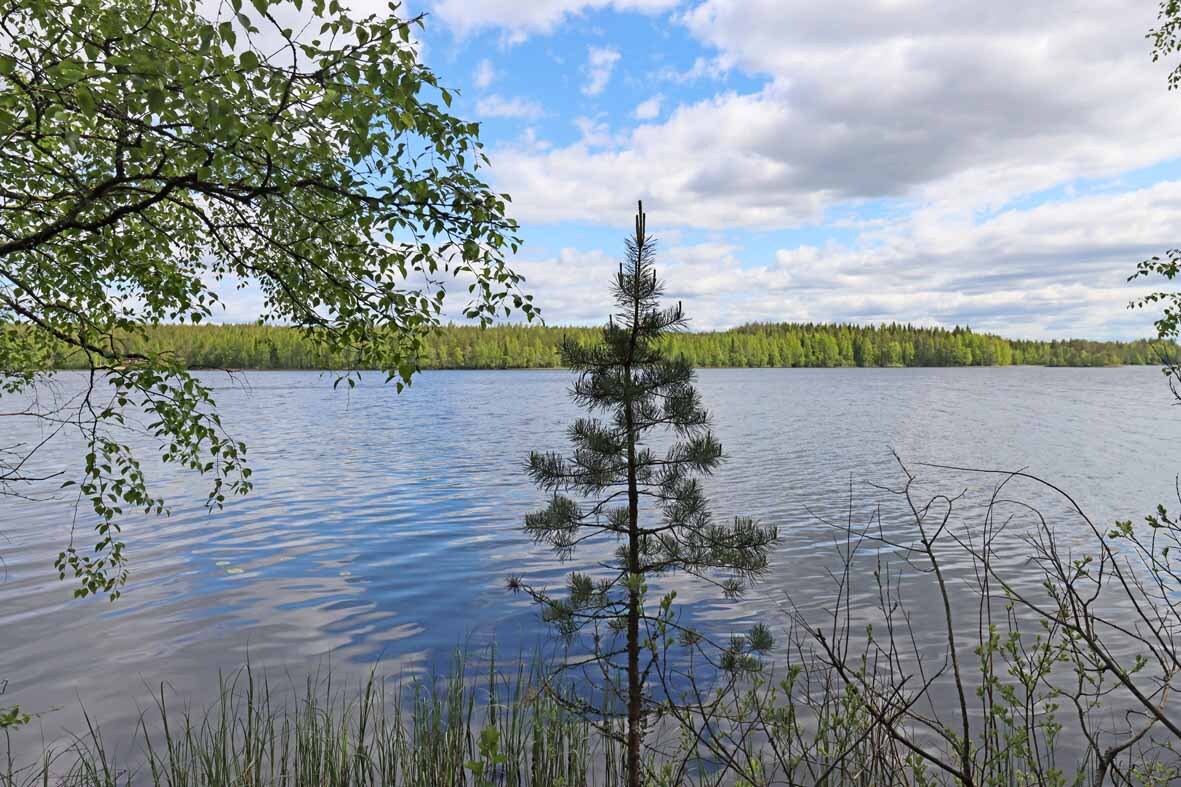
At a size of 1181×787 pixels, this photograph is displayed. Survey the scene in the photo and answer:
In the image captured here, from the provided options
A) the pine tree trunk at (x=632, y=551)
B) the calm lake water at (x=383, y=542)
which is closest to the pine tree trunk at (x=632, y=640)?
the pine tree trunk at (x=632, y=551)

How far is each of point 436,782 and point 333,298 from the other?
4.20m

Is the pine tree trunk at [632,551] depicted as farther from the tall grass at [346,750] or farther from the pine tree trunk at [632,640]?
the tall grass at [346,750]

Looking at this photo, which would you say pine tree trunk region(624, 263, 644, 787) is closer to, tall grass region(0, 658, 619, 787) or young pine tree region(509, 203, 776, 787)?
young pine tree region(509, 203, 776, 787)

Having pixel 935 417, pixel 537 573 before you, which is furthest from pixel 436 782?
pixel 935 417

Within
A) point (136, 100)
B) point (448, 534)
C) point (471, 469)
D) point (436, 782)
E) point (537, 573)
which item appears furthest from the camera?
point (471, 469)

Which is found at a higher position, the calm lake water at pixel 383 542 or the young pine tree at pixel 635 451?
the young pine tree at pixel 635 451

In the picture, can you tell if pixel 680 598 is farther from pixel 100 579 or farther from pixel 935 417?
pixel 935 417

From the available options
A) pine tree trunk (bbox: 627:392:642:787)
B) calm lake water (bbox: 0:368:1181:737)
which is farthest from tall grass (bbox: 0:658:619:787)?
calm lake water (bbox: 0:368:1181:737)

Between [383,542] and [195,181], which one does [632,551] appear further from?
[383,542]

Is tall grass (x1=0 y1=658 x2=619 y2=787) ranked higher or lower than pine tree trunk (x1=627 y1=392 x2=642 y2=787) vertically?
lower

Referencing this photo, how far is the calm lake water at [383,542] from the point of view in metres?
10.9

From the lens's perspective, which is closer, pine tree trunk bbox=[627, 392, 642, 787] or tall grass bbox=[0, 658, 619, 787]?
pine tree trunk bbox=[627, 392, 642, 787]

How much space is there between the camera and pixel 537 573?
15078 mm

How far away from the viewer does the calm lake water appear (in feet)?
35.8
